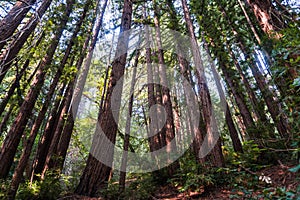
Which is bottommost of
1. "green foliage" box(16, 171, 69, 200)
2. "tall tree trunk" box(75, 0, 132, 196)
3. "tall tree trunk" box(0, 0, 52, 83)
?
"green foliage" box(16, 171, 69, 200)

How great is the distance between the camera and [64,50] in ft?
19.0

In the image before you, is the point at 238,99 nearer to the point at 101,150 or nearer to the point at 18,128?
the point at 101,150

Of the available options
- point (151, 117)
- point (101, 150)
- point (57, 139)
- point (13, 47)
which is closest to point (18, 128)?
point (57, 139)

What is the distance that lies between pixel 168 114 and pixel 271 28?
14.6 feet

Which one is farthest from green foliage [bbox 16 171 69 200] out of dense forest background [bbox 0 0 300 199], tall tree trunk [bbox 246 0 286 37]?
tall tree trunk [bbox 246 0 286 37]

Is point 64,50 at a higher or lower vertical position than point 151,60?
lower

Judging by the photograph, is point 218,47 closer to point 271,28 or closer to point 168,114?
point 168,114

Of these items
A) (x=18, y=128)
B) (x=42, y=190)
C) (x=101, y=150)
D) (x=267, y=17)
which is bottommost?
(x=42, y=190)

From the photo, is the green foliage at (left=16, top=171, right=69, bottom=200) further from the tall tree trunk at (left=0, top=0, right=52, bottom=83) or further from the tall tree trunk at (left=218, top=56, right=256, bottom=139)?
the tall tree trunk at (left=218, top=56, right=256, bottom=139)

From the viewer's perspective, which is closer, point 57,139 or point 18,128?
point 18,128

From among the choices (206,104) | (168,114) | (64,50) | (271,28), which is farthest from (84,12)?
(271,28)

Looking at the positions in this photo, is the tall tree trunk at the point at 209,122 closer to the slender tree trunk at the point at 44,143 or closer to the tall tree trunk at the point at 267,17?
the tall tree trunk at the point at 267,17

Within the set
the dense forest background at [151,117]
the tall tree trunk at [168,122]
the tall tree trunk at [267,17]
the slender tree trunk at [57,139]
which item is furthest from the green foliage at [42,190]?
the tall tree trunk at [267,17]

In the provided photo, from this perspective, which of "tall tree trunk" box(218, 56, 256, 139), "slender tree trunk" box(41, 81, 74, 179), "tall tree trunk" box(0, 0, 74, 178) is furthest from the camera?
"tall tree trunk" box(218, 56, 256, 139)
